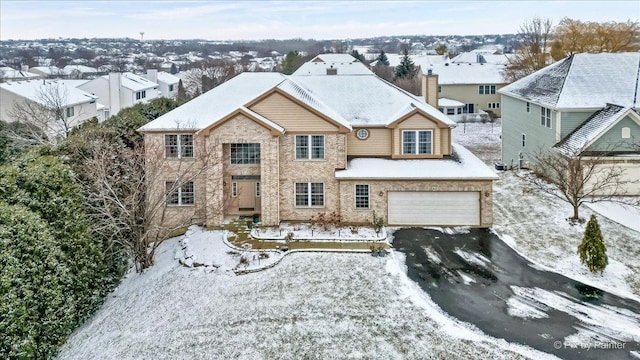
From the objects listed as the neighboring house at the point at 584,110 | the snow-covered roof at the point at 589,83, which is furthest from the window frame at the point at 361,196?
the snow-covered roof at the point at 589,83

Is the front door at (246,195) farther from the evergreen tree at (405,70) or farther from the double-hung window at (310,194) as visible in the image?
the evergreen tree at (405,70)

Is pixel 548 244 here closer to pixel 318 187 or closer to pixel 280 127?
pixel 318 187

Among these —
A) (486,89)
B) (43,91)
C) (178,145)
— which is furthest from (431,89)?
(43,91)

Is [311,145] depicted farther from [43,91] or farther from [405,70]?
[405,70]

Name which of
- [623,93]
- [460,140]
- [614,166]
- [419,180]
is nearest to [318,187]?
[419,180]

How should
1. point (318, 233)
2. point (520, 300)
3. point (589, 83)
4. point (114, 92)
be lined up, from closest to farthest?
point (520, 300), point (318, 233), point (589, 83), point (114, 92)

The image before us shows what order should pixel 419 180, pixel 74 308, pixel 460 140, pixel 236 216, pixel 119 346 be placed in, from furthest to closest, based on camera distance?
pixel 460 140 < pixel 236 216 < pixel 419 180 < pixel 74 308 < pixel 119 346

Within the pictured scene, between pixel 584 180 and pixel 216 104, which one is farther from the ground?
pixel 216 104
